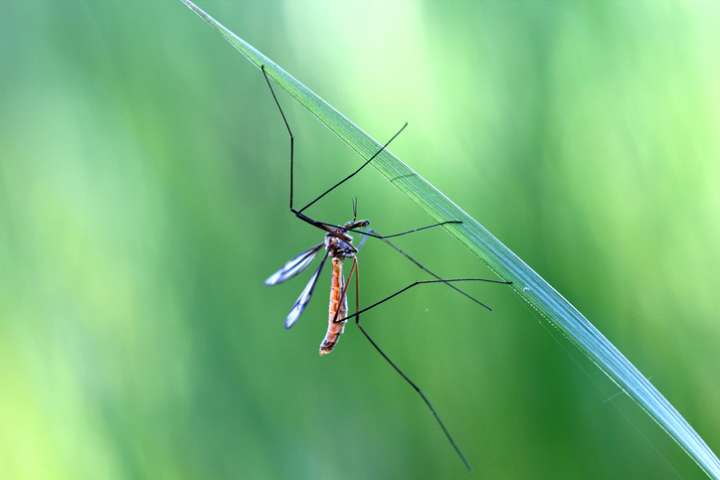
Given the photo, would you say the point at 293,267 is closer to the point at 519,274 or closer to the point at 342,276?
the point at 342,276

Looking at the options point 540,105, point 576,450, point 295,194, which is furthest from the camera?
point 295,194

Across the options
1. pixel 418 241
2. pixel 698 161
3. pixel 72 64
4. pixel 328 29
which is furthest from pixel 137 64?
pixel 698 161

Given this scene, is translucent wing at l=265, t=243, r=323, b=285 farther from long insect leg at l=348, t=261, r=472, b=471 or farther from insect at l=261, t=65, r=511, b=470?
long insect leg at l=348, t=261, r=472, b=471

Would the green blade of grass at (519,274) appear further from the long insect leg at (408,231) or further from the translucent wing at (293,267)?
the translucent wing at (293,267)

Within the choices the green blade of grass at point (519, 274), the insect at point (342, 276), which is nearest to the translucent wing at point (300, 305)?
the insect at point (342, 276)

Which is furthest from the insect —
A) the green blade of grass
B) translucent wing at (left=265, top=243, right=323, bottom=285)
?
the green blade of grass

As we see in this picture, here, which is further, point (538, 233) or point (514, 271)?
point (538, 233)

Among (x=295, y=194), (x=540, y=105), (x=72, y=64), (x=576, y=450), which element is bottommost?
(x=576, y=450)

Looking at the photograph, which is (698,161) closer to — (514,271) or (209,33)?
(514,271)
